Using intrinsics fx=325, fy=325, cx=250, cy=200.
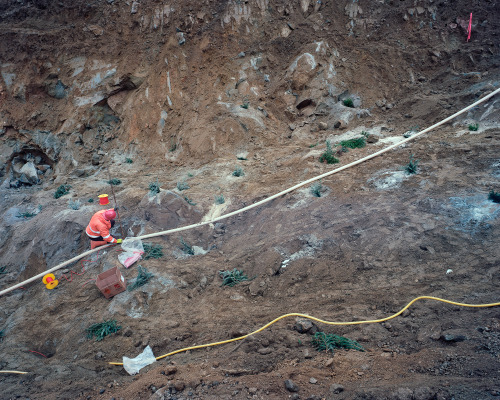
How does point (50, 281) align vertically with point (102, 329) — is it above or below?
above

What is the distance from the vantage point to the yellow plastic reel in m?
6.38

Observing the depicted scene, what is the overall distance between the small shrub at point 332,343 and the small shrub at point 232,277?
2131mm

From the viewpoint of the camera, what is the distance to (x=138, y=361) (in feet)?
14.4

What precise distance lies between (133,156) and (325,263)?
364 inches

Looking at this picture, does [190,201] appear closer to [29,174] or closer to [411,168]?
[411,168]

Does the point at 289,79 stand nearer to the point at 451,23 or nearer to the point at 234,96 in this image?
the point at 234,96

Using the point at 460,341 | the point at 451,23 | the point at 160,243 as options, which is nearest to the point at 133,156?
the point at 160,243

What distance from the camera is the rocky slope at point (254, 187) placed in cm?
391

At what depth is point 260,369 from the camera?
12.1 ft

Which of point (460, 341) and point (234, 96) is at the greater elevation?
point (234, 96)

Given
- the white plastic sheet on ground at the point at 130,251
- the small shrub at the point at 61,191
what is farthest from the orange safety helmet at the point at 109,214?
the small shrub at the point at 61,191

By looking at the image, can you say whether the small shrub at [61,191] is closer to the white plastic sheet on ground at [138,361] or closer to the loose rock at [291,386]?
the white plastic sheet on ground at [138,361]

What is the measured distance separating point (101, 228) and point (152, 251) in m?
1.17

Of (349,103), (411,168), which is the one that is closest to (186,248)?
(411,168)
